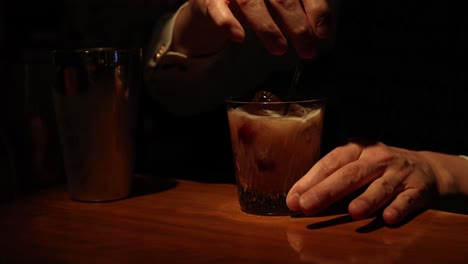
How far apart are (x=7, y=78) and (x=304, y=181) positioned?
0.65 meters

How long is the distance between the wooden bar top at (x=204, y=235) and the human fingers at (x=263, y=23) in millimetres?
280

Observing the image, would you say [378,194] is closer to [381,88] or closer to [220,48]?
[220,48]

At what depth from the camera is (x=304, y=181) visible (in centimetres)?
91

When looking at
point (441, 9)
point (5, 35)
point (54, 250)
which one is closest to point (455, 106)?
point (441, 9)

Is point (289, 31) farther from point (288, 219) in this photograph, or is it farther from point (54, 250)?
point (54, 250)

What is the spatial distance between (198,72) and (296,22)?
0.75m

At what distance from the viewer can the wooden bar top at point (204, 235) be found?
0.73m

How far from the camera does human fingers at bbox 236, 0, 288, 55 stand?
3.07 feet

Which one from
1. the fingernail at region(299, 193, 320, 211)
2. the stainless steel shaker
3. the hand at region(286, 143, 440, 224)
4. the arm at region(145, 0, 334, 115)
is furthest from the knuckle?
the stainless steel shaker

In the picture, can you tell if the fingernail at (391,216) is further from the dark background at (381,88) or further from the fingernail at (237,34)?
the dark background at (381,88)

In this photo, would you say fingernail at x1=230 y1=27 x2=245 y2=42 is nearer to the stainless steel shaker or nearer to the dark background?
the stainless steel shaker

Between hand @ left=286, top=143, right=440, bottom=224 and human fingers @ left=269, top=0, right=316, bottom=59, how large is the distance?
0.19 m

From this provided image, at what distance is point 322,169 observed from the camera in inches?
36.7

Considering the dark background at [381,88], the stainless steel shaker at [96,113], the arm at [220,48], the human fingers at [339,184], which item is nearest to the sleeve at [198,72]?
the arm at [220,48]
